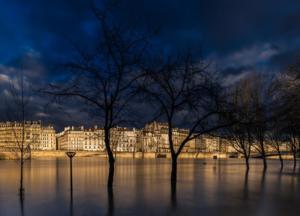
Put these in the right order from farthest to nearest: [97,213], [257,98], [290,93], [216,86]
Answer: [257,98] → [216,86] → [290,93] → [97,213]

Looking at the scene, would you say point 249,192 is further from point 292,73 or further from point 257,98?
point 257,98

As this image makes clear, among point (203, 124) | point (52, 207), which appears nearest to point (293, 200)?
point (203, 124)

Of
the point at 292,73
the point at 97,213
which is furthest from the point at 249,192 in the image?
the point at 97,213

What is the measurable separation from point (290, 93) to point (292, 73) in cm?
106

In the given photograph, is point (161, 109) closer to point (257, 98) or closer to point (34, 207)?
point (34, 207)

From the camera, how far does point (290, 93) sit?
62.6 ft

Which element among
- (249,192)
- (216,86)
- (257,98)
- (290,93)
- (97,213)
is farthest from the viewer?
(257,98)

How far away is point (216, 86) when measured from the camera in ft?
89.9

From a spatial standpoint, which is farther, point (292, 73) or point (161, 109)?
point (161, 109)

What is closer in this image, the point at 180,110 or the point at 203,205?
the point at 203,205

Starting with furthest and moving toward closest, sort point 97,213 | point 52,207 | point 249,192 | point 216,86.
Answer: point 216,86, point 249,192, point 52,207, point 97,213

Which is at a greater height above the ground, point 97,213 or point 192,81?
point 192,81

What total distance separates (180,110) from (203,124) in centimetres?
195

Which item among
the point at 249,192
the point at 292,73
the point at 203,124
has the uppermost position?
the point at 292,73
